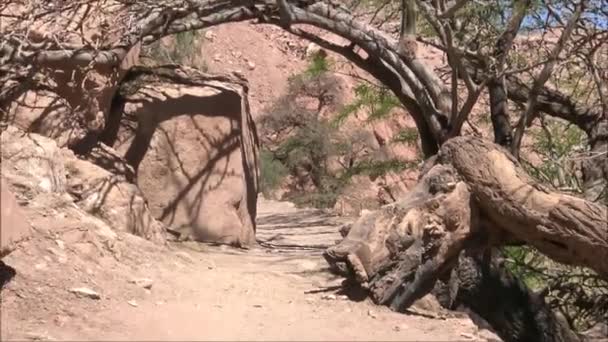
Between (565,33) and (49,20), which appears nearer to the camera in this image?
(565,33)

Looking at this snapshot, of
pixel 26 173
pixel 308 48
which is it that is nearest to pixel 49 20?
pixel 26 173

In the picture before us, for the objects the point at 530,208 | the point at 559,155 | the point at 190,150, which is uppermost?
the point at 559,155

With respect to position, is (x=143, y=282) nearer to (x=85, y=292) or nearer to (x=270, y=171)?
(x=85, y=292)

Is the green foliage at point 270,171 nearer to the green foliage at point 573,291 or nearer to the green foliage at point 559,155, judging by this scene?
the green foliage at point 559,155

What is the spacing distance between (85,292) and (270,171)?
17.0m

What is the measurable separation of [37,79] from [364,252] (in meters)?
3.37

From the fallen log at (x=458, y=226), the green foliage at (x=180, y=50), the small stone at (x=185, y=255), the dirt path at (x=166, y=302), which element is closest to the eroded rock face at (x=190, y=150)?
the small stone at (x=185, y=255)

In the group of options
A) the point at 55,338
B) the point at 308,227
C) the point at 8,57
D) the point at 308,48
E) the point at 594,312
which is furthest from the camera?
the point at 308,48

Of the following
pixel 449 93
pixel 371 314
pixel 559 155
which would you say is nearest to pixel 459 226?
pixel 371 314

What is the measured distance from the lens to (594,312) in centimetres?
789

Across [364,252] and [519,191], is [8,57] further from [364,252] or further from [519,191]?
[519,191]

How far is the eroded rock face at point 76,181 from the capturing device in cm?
661

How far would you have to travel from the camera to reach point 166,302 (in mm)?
Result: 5703

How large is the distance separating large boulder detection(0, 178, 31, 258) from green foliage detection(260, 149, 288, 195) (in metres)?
16.6
